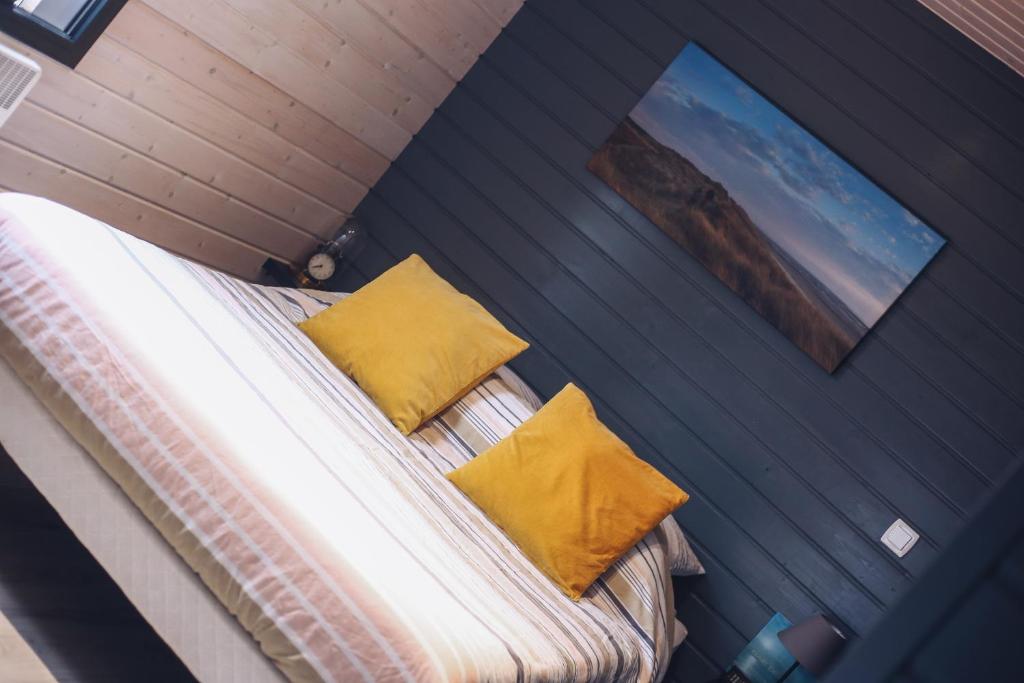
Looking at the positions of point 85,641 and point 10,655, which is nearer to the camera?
point 10,655

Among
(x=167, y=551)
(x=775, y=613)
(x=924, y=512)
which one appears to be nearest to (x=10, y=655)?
(x=167, y=551)

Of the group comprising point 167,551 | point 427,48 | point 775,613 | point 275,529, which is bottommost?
point 167,551

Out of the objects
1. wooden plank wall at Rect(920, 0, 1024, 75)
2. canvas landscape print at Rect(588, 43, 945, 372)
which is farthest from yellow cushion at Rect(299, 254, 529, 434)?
wooden plank wall at Rect(920, 0, 1024, 75)

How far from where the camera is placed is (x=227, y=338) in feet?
8.13

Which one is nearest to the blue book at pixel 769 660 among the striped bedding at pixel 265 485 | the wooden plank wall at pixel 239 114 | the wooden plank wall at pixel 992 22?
the striped bedding at pixel 265 485

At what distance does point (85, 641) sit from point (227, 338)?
2.55 ft

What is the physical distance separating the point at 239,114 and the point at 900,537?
2.64 m

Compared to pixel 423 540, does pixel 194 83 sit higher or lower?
higher

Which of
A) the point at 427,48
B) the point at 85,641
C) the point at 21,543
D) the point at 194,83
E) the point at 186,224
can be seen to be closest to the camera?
the point at 85,641

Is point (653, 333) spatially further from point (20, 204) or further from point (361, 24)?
point (20, 204)

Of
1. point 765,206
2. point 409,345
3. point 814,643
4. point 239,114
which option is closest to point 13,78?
point 239,114

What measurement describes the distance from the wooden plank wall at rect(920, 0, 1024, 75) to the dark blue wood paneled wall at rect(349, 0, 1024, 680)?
56mm

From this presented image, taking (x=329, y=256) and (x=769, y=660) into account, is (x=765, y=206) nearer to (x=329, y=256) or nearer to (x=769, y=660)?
(x=769, y=660)

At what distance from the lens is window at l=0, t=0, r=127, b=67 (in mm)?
2625
